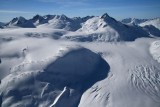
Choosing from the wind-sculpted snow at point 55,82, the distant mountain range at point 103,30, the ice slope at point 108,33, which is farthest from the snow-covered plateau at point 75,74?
the distant mountain range at point 103,30

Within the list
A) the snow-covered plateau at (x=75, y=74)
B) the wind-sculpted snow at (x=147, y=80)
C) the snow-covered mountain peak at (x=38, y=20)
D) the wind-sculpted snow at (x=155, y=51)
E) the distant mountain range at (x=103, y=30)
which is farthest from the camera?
the snow-covered mountain peak at (x=38, y=20)

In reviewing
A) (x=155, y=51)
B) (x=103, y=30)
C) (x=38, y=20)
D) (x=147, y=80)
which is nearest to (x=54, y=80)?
(x=147, y=80)

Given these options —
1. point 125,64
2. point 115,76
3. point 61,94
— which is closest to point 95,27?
point 125,64

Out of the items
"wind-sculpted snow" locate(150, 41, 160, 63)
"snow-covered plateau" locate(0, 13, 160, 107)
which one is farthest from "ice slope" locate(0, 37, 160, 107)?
"wind-sculpted snow" locate(150, 41, 160, 63)

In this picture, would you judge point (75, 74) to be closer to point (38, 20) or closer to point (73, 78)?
point (73, 78)

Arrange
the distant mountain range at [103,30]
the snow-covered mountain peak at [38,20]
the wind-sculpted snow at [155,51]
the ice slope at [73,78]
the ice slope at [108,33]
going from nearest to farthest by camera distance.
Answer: the ice slope at [73,78]
the wind-sculpted snow at [155,51]
the ice slope at [108,33]
the distant mountain range at [103,30]
the snow-covered mountain peak at [38,20]

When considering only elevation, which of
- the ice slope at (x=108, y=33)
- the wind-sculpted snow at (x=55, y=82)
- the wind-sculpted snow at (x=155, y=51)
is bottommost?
the wind-sculpted snow at (x=55, y=82)

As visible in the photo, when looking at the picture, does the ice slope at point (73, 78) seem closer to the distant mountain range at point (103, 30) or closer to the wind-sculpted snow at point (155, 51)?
the wind-sculpted snow at point (155, 51)

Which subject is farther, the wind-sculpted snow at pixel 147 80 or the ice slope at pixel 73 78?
the wind-sculpted snow at pixel 147 80

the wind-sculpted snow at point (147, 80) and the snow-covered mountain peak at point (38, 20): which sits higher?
the snow-covered mountain peak at point (38, 20)
